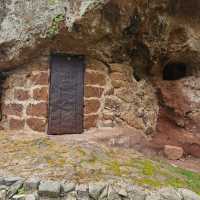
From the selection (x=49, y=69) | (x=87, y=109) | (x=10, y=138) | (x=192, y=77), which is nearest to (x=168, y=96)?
(x=192, y=77)

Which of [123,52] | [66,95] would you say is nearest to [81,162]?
[66,95]

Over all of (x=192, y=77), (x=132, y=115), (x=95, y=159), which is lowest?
(x=95, y=159)

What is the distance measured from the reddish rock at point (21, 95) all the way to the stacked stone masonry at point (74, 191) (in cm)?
179

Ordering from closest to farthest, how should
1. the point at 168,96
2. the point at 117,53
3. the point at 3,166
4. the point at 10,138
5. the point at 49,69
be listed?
the point at 3,166
the point at 10,138
the point at 49,69
the point at 117,53
the point at 168,96

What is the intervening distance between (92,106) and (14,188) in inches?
79.8

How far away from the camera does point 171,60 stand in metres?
5.86

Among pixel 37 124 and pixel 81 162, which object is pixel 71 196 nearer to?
pixel 81 162

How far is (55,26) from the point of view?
4.60 meters

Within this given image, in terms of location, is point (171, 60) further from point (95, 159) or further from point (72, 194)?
point (72, 194)

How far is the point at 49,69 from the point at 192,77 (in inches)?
100

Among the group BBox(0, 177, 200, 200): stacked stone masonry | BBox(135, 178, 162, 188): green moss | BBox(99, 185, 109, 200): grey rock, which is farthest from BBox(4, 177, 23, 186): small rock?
BBox(135, 178, 162, 188): green moss

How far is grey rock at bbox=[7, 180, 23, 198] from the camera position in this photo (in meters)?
3.28

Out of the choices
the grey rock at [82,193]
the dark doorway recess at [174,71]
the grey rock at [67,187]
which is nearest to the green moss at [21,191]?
the grey rock at [67,187]

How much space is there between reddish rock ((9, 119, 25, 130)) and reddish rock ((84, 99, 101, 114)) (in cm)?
96
